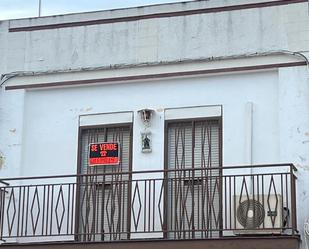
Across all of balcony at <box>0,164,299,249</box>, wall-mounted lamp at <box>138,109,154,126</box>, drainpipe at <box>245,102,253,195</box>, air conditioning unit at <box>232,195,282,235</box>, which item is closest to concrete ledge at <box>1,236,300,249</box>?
balcony at <box>0,164,299,249</box>

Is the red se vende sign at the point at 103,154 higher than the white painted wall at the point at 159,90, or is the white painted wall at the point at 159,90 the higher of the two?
the white painted wall at the point at 159,90

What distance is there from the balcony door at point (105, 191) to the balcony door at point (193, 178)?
0.83 meters

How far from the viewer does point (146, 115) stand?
17609 millimetres

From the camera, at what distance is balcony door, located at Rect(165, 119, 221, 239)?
54.4 feet

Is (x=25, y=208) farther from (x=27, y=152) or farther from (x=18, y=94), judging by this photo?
(x=18, y=94)

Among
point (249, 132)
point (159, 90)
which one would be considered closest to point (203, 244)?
point (249, 132)

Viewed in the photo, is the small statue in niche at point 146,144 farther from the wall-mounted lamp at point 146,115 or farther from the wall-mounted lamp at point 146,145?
the wall-mounted lamp at point 146,115

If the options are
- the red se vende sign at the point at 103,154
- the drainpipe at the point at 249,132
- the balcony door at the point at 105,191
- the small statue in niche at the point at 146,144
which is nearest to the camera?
A: the drainpipe at the point at 249,132

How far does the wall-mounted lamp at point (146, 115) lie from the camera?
1761cm

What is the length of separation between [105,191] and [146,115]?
1645mm

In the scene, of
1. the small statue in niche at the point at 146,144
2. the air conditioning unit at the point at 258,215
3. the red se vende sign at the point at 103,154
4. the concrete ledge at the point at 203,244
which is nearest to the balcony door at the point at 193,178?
the concrete ledge at the point at 203,244

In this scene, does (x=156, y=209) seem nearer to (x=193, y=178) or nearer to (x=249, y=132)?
(x=193, y=178)

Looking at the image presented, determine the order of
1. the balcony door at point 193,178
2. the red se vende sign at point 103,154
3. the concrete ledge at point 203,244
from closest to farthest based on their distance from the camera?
the concrete ledge at point 203,244, the balcony door at point 193,178, the red se vende sign at point 103,154

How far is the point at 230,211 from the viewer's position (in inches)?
636
